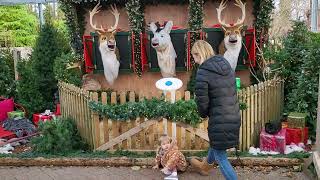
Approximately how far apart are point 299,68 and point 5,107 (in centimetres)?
765

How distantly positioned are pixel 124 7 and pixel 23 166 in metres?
4.64

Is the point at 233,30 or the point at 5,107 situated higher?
the point at 233,30

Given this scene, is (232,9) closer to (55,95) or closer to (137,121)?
(137,121)

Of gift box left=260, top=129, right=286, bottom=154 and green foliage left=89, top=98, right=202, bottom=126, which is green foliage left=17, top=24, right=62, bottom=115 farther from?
gift box left=260, top=129, right=286, bottom=154

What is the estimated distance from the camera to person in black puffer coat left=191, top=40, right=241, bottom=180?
5.10 m

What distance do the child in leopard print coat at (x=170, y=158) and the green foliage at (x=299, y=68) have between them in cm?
A: 302

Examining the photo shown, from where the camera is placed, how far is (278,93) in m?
8.59

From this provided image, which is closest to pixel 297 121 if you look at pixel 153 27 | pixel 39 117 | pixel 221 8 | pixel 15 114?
pixel 221 8

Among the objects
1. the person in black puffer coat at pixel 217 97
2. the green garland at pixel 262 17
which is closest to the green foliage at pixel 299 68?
the green garland at pixel 262 17

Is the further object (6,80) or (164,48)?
(6,80)

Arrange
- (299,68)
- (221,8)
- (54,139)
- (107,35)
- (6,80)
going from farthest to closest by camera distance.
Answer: (6,80)
(107,35)
(221,8)
(299,68)
(54,139)

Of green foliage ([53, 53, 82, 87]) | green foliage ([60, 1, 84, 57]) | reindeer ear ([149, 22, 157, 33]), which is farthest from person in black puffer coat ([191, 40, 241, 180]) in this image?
green foliage ([60, 1, 84, 57])

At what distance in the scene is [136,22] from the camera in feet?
31.7

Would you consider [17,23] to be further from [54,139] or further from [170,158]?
[170,158]
